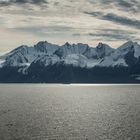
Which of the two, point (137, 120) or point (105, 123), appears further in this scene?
point (137, 120)

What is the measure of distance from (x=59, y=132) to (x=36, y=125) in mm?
17341

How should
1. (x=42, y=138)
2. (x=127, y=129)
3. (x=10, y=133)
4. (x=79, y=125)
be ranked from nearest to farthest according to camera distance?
1. (x=42, y=138)
2. (x=10, y=133)
3. (x=127, y=129)
4. (x=79, y=125)

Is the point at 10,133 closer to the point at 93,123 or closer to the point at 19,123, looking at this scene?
the point at 19,123

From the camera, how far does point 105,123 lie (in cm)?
14888

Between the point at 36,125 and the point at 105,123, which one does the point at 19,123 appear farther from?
the point at 105,123

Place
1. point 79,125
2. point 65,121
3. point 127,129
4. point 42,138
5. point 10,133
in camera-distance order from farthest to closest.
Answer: point 65,121 < point 79,125 < point 127,129 < point 10,133 < point 42,138

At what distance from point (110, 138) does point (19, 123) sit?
1683 inches

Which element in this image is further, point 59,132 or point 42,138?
→ point 59,132

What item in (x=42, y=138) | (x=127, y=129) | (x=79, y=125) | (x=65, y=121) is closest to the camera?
(x=42, y=138)

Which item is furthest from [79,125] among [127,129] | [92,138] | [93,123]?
[92,138]

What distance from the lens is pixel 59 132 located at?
4909 inches

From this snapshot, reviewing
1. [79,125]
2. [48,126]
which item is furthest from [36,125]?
[79,125]

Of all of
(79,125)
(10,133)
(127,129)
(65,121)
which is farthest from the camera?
(65,121)

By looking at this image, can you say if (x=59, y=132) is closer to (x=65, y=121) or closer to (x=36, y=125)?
(x=36, y=125)
